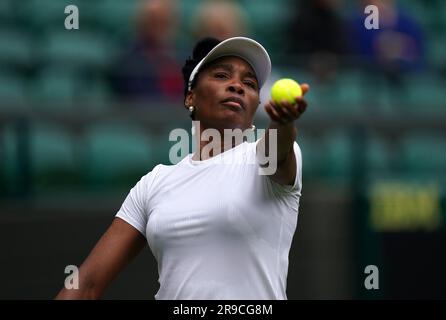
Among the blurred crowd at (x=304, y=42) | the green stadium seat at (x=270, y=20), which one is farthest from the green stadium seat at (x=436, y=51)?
the green stadium seat at (x=270, y=20)

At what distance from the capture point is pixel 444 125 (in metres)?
8.23

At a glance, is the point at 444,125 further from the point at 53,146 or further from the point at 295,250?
the point at 53,146

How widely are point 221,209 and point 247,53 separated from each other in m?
0.72

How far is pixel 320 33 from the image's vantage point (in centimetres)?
874

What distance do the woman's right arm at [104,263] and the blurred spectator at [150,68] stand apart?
3.74 metres

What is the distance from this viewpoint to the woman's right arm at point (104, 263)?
453 centimetres

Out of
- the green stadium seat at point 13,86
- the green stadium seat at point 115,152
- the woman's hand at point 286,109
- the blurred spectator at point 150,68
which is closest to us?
the woman's hand at point 286,109

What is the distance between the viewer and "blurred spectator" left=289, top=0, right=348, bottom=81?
8.65 m

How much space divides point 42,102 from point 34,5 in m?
1.67

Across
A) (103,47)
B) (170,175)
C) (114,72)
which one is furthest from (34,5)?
(170,175)

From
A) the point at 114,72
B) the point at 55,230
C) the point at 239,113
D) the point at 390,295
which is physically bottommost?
the point at 390,295

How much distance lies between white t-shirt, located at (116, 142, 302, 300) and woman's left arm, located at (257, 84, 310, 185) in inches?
3.1
